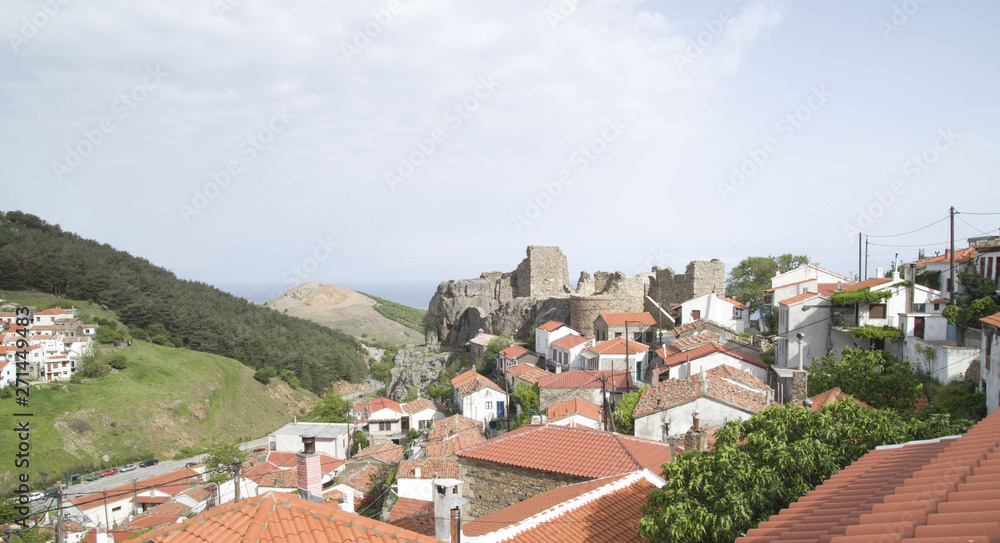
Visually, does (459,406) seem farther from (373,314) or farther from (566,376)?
(373,314)

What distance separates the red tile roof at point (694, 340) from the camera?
23625 millimetres

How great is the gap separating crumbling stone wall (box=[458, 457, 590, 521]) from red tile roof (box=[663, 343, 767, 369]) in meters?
11.1

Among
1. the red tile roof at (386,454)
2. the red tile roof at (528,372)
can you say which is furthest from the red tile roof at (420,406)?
the red tile roof at (528,372)

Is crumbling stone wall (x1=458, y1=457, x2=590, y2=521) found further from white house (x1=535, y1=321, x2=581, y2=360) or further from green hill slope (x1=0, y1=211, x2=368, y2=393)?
green hill slope (x1=0, y1=211, x2=368, y2=393)

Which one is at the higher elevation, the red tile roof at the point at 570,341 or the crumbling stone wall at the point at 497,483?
the red tile roof at the point at 570,341

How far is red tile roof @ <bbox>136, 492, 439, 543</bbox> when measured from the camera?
16.8 feet

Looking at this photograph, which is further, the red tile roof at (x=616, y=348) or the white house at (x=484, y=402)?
the white house at (x=484, y=402)

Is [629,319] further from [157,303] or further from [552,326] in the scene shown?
[157,303]

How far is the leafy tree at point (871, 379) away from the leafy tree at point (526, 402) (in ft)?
36.2

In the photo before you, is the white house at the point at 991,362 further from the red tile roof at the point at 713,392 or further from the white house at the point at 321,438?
the white house at the point at 321,438

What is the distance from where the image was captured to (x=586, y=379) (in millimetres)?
24109

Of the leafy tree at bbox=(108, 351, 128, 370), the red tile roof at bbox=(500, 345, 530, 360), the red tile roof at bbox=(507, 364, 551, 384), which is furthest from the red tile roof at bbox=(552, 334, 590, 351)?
the leafy tree at bbox=(108, 351, 128, 370)

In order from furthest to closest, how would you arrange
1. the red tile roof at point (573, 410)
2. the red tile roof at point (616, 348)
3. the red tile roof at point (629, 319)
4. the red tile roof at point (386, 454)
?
the red tile roof at point (629, 319)
the red tile roof at point (386, 454)
the red tile roof at point (616, 348)
the red tile roof at point (573, 410)

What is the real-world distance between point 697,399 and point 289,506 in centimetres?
1315
